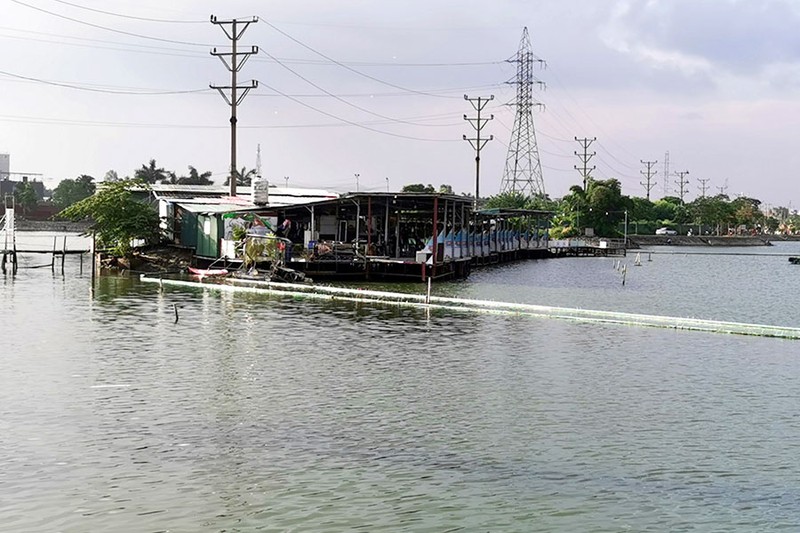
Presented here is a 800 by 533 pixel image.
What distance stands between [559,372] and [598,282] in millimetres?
38398

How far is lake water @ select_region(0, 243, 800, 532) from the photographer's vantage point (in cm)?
1252

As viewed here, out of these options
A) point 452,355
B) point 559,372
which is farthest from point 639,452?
point 452,355

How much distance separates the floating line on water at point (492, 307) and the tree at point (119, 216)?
29.8ft

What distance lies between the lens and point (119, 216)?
57.5 meters

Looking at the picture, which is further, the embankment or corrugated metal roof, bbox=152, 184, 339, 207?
the embankment

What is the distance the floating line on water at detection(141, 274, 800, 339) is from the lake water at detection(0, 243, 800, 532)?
45.0 inches

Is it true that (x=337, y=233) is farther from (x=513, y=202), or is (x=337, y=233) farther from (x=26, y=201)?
(x=26, y=201)

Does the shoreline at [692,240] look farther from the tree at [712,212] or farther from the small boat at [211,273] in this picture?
the small boat at [211,273]

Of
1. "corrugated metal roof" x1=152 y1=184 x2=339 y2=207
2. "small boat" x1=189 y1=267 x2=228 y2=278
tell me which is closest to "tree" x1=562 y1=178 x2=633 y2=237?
"corrugated metal roof" x1=152 y1=184 x2=339 y2=207

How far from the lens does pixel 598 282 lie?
200 feet

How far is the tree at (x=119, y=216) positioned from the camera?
5750 cm

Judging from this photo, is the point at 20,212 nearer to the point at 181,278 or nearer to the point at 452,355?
the point at 181,278

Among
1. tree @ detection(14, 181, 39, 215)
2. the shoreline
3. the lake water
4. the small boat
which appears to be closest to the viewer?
the lake water

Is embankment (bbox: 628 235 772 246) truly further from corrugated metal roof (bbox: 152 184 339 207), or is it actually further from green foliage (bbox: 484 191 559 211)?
corrugated metal roof (bbox: 152 184 339 207)
